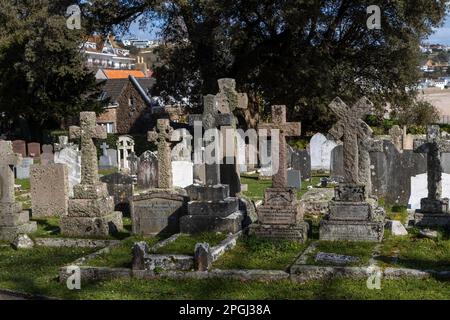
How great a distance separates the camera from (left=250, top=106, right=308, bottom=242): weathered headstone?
36.5 ft

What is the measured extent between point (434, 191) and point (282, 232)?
12.0 feet

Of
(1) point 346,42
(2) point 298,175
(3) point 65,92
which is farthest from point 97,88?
(2) point 298,175

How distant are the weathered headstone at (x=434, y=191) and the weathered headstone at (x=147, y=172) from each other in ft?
25.6

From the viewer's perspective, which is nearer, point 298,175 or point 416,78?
point 298,175

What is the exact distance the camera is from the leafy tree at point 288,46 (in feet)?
95.8

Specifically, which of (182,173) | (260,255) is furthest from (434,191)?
(182,173)

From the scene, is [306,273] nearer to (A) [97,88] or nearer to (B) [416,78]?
(B) [416,78]

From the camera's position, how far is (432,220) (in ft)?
41.4

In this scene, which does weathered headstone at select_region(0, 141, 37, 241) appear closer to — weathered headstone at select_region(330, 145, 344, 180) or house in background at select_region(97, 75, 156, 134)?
weathered headstone at select_region(330, 145, 344, 180)

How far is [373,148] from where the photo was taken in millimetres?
14617

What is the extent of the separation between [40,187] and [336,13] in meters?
20.1

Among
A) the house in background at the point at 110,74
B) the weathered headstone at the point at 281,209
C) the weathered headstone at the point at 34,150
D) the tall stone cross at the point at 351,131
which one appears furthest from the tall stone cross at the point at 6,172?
the house in background at the point at 110,74

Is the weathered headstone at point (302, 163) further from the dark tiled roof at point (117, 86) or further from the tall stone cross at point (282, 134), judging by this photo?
the dark tiled roof at point (117, 86)

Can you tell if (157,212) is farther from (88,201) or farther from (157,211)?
(88,201)
